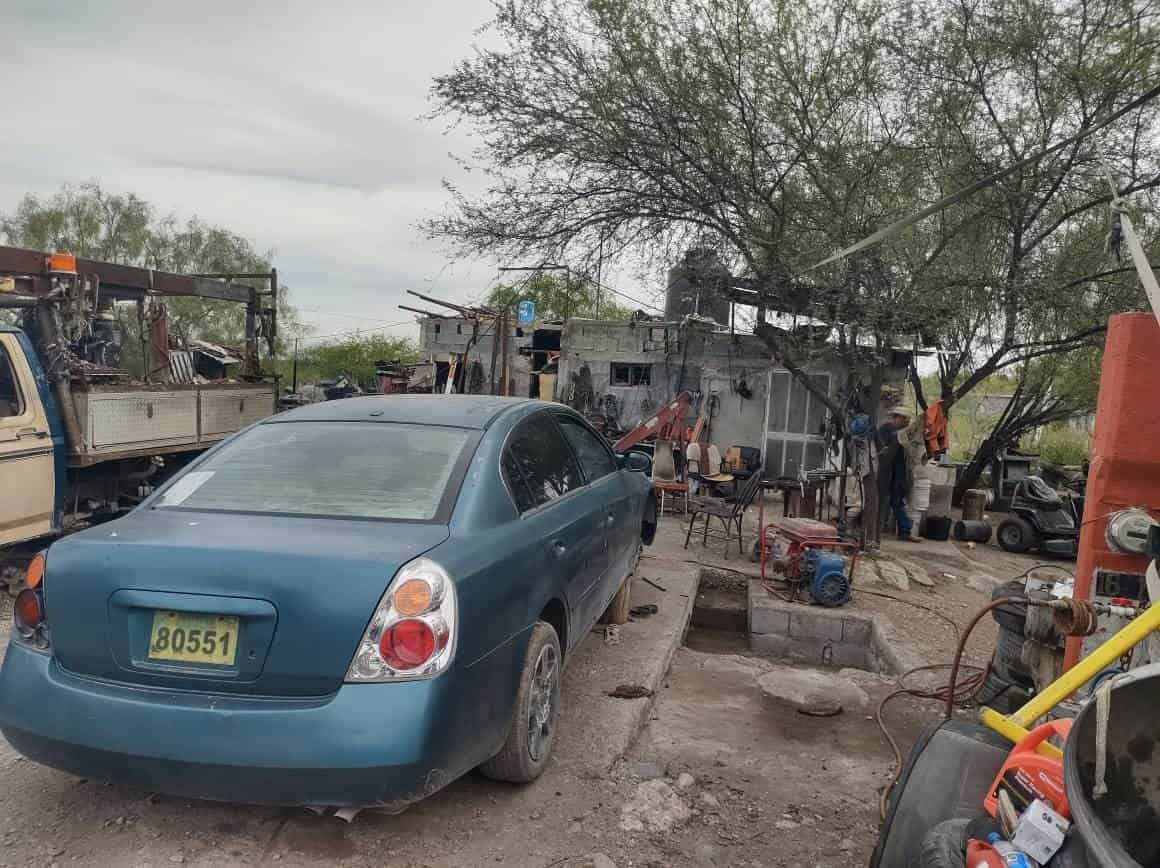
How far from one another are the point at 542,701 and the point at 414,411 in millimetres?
1437

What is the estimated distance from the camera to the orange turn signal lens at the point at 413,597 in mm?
2441

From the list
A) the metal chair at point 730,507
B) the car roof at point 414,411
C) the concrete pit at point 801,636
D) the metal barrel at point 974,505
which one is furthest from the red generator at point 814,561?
the metal barrel at point 974,505

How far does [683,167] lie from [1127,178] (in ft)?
15.2

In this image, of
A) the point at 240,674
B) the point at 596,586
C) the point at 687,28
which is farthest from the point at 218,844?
the point at 687,28

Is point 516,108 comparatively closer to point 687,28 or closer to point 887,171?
point 687,28

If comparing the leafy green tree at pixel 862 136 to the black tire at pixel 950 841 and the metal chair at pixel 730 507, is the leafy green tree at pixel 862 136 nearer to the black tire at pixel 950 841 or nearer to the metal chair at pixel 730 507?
the metal chair at pixel 730 507

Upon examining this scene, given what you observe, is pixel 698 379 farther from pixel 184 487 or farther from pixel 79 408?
pixel 184 487

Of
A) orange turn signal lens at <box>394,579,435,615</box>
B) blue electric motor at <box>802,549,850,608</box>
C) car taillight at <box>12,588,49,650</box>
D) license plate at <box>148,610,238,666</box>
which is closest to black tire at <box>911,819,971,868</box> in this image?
orange turn signal lens at <box>394,579,435,615</box>

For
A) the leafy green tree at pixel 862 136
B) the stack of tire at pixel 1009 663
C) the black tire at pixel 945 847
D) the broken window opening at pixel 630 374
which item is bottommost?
the stack of tire at pixel 1009 663

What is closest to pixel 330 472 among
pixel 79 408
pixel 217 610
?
pixel 217 610

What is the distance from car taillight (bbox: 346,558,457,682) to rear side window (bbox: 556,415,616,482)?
6.59 ft

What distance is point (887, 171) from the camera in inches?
315

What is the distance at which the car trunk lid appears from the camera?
7.81 ft

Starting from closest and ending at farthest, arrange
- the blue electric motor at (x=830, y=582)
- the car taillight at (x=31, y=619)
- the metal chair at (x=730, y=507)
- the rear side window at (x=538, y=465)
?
the car taillight at (x=31, y=619) < the rear side window at (x=538, y=465) < the blue electric motor at (x=830, y=582) < the metal chair at (x=730, y=507)
